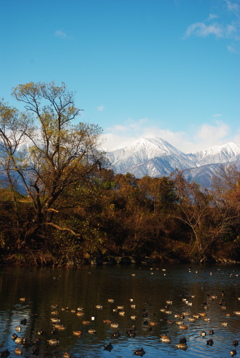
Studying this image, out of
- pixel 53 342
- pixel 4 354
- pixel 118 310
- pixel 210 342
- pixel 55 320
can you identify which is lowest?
pixel 118 310

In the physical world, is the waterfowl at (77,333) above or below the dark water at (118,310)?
above

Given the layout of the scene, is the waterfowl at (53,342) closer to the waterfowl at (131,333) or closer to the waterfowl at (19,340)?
the waterfowl at (19,340)

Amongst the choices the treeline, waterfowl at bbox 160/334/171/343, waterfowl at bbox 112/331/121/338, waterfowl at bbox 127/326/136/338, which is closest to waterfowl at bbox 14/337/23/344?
waterfowl at bbox 112/331/121/338

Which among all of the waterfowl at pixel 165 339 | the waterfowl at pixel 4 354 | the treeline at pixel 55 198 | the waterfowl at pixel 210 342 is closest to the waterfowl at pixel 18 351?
the waterfowl at pixel 4 354

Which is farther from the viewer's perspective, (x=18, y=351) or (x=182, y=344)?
(x=182, y=344)

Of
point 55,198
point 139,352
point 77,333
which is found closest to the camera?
point 139,352

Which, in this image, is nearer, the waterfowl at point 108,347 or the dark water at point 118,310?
the waterfowl at point 108,347

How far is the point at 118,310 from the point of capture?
24.2 metres

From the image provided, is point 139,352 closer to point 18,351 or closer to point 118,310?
point 18,351

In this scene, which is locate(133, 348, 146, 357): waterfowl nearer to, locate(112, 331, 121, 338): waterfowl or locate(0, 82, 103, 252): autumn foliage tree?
locate(112, 331, 121, 338): waterfowl

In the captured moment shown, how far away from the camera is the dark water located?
1734 centimetres

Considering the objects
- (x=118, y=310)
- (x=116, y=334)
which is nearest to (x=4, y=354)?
(x=116, y=334)

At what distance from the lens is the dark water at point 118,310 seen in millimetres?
17344

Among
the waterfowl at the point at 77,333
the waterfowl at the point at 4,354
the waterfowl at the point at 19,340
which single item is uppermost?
the waterfowl at the point at 4,354
